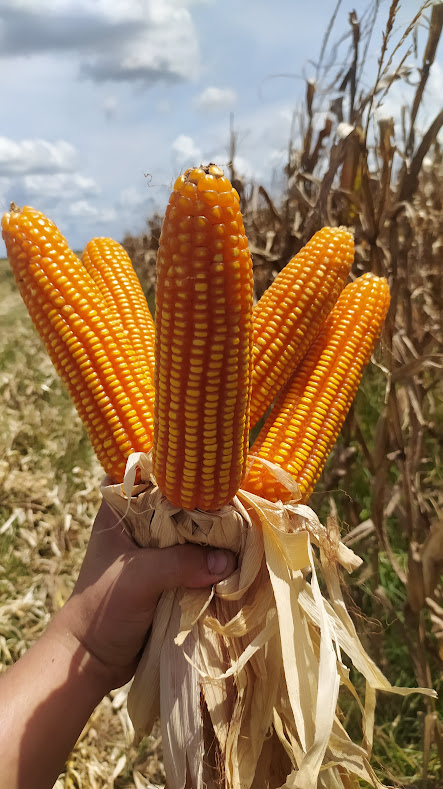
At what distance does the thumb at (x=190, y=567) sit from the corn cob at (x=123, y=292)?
56 centimetres

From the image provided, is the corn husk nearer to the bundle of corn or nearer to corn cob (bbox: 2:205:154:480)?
the bundle of corn

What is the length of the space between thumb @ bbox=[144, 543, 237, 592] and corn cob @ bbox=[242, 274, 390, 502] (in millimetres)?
250

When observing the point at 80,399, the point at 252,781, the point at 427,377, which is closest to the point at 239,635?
the point at 252,781

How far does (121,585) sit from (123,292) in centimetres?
101

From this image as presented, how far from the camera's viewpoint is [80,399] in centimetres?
166

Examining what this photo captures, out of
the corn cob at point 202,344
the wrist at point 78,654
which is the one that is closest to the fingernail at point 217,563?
the corn cob at point 202,344

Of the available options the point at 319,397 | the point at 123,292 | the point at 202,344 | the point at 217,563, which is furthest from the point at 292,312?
→ the point at 217,563

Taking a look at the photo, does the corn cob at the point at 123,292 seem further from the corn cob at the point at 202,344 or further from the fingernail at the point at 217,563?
the fingernail at the point at 217,563

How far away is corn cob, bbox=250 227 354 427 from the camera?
167 cm

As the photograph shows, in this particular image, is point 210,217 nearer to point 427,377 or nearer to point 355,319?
point 355,319

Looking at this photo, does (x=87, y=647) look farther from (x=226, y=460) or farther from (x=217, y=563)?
(x=226, y=460)

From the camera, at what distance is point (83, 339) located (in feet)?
5.23

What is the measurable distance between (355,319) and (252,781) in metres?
1.57

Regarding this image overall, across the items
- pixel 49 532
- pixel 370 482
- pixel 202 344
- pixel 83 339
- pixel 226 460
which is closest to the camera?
pixel 202 344
